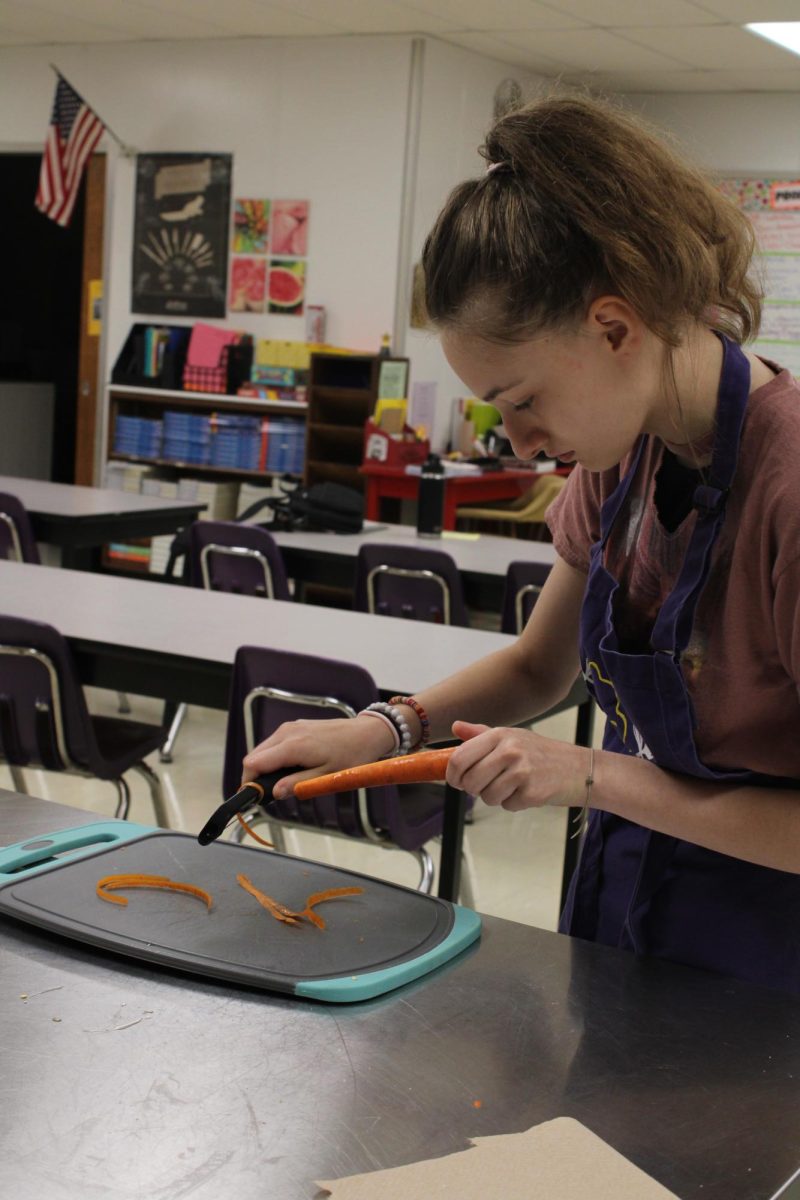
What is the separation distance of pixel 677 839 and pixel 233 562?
322cm

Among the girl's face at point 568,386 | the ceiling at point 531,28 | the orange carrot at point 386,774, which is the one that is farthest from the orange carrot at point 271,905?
the ceiling at point 531,28

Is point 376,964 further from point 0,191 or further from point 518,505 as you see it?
point 0,191

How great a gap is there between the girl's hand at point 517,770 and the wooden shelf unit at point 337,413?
6.21 metres

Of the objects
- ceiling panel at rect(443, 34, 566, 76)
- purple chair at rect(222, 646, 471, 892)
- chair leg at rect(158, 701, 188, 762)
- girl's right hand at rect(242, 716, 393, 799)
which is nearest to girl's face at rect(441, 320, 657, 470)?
girl's right hand at rect(242, 716, 393, 799)

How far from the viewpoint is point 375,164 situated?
25.2 ft

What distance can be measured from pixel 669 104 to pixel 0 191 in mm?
5197

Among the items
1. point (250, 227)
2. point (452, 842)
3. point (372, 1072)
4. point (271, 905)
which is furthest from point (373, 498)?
point (372, 1072)

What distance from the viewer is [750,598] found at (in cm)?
121

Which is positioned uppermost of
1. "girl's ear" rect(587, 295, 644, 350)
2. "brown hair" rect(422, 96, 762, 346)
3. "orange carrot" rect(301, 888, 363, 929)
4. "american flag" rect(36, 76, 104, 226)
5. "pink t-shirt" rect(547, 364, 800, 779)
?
"american flag" rect(36, 76, 104, 226)

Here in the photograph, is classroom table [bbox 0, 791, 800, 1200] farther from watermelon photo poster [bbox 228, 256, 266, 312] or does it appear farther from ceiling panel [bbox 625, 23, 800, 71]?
watermelon photo poster [bbox 228, 256, 266, 312]

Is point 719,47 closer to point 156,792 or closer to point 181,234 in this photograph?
point 181,234

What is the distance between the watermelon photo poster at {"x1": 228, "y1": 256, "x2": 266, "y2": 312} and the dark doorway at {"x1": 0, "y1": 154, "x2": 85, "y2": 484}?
112 inches

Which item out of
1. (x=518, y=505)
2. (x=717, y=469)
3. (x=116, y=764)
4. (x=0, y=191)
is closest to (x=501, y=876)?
(x=116, y=764)

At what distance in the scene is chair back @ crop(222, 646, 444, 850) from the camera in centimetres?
261
